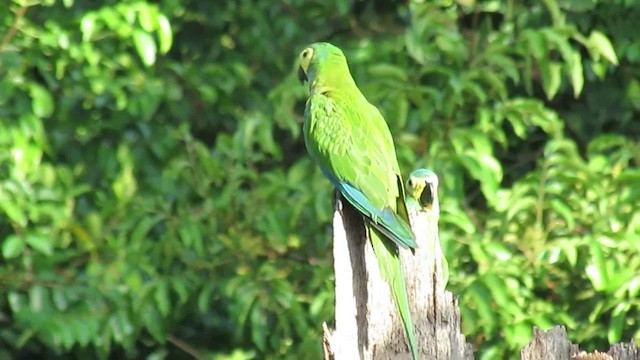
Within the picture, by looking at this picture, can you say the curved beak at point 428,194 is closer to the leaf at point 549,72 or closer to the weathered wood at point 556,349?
the weathered wood at point 556,349

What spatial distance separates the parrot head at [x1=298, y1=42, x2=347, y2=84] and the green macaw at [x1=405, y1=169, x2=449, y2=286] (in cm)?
58

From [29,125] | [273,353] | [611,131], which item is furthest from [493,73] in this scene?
[29,125]

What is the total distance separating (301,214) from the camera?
4.68 m

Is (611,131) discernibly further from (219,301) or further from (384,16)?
(219,301)

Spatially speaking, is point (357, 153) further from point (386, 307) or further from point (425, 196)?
point (386, 307)

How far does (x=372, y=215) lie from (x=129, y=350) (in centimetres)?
226

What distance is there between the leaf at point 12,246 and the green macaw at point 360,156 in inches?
56.3

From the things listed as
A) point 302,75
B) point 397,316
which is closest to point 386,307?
point 397,316

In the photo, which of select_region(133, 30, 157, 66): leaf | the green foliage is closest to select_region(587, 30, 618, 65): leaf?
the green foliage

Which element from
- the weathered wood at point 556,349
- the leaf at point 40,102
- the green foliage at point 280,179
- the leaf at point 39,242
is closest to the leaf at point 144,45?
the green foliage at point 280,179

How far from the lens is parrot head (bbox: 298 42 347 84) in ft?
11.7

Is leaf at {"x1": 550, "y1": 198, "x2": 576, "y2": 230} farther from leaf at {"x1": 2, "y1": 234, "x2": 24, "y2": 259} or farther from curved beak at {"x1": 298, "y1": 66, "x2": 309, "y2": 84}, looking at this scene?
leaf at {"x1": 2, "y1": 234, "x2": 24, "y2": 259}

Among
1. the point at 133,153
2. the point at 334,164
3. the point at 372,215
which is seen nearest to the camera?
the point at 372,215

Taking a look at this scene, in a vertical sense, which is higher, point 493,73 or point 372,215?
point 493,73
